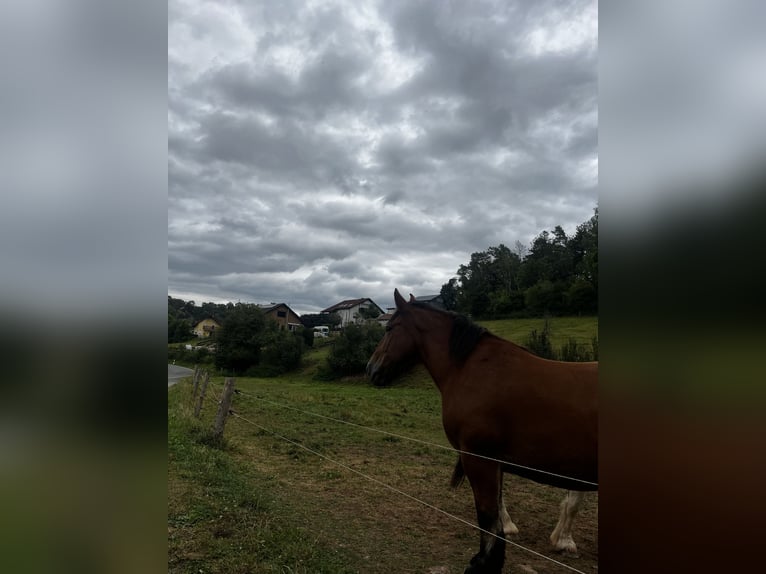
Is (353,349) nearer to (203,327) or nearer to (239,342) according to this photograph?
(239,342)

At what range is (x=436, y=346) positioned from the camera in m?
3.94

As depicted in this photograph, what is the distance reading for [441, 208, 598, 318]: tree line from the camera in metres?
18.5

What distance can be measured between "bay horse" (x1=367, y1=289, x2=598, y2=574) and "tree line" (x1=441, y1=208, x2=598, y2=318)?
5259 millimetres

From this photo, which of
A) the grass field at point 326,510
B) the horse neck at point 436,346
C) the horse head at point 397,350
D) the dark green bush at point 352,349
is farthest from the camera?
the dark green bush at point 352,349

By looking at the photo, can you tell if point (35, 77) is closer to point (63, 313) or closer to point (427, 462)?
point (63, 313)

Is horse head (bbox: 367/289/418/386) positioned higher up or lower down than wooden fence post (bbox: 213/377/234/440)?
higher up

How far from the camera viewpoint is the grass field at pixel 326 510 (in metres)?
3.63

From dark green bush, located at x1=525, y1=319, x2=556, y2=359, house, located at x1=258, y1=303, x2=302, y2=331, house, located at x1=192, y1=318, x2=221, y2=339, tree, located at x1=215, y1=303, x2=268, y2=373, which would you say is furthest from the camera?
house, located at x1=258, y1=303, x2=302, y2=331

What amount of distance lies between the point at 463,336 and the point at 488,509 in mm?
1448

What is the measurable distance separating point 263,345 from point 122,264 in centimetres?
3438

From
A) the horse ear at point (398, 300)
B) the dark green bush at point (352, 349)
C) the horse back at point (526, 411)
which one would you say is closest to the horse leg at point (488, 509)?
the horse back at point (526, 411)

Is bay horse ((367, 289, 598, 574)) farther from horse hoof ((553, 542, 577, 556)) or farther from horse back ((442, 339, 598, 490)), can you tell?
horse hoof ((553, 542, 577, 556))

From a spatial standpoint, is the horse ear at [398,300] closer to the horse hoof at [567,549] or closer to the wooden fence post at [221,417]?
the horse hoof at [567,549]

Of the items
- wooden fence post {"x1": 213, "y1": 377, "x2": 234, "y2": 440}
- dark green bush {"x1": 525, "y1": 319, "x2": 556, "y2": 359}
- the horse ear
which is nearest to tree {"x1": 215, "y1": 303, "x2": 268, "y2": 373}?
dark green bush {"x1": 525, "y1": 319, "x2": 556, "y2": 359}
